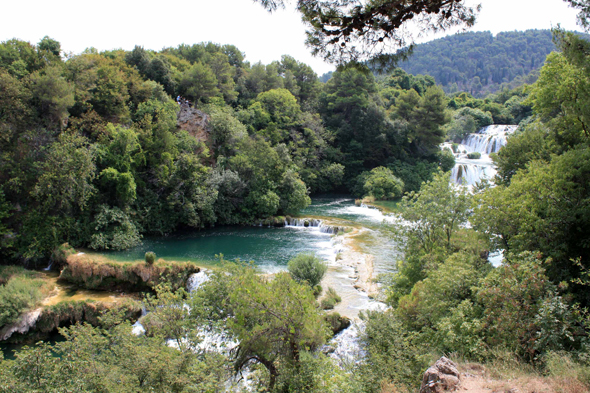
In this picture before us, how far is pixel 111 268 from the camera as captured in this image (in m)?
14.9

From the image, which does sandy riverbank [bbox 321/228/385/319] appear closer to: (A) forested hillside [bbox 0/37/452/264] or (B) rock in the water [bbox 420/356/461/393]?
(B) rock in the water [bbox 420/356/461/393]

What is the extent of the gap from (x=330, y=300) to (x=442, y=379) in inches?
300

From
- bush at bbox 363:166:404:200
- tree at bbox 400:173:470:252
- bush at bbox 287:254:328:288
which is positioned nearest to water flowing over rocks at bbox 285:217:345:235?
bush at bbox 287:254:328:288

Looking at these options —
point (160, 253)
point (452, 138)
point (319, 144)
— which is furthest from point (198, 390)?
point (452, 138)

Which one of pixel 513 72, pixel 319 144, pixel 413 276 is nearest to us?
pixel 413 276

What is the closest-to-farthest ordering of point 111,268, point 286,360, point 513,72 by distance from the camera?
point 286,360 → point 111,268 → point 513,72

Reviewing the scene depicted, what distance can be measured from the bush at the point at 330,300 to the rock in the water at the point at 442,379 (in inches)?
282

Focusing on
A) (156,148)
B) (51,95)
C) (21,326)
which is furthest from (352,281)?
(51,95)

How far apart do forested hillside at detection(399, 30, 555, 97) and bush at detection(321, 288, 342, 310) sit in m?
134

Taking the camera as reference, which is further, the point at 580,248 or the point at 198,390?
the point at 580,248

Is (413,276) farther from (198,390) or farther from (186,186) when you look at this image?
(186,186)

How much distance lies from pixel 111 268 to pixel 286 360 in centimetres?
1102

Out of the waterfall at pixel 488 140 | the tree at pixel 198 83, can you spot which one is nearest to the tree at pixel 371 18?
the tree at pixel 198 83

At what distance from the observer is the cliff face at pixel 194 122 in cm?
2799
